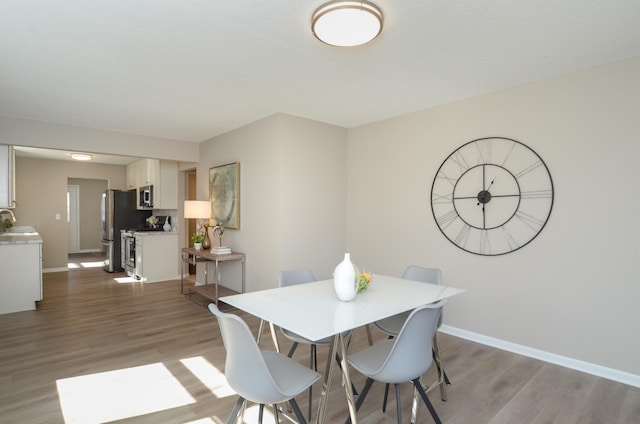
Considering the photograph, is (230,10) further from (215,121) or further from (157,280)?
(157,280)

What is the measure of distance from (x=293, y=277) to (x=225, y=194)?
2.48 m

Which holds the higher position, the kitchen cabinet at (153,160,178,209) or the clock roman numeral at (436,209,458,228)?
the kitchen cabinet at (153,160,178,209)

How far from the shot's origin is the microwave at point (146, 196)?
6496mm

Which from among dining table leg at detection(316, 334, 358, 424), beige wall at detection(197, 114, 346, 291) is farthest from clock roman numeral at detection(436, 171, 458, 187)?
dining table leg at detection(316, 334, 358, 424)

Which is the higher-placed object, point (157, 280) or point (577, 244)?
point (577, 244)

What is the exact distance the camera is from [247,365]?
1524 mm

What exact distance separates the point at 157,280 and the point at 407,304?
541cm

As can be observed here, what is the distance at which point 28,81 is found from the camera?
10.1 ft

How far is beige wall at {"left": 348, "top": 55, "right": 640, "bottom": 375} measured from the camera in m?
2.64

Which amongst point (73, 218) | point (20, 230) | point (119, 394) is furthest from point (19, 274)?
point (73, 218)

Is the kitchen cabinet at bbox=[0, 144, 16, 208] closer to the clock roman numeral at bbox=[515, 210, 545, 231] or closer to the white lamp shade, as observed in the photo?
the white lamp shade

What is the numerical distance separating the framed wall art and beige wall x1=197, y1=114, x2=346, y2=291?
0.09 metres

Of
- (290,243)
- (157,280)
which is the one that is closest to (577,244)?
(290,243)

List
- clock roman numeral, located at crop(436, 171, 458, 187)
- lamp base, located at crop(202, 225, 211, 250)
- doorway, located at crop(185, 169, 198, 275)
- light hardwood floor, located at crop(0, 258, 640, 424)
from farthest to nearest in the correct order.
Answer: doorway, located at crop(185, 169, 198, 275) < lamp base, located at crop(202, 225, 211, 250) < clock roman numeral, located at crop(436, 171, 458, 187) < light hardwood floor, located at crop(0, 258, 640, 424)
